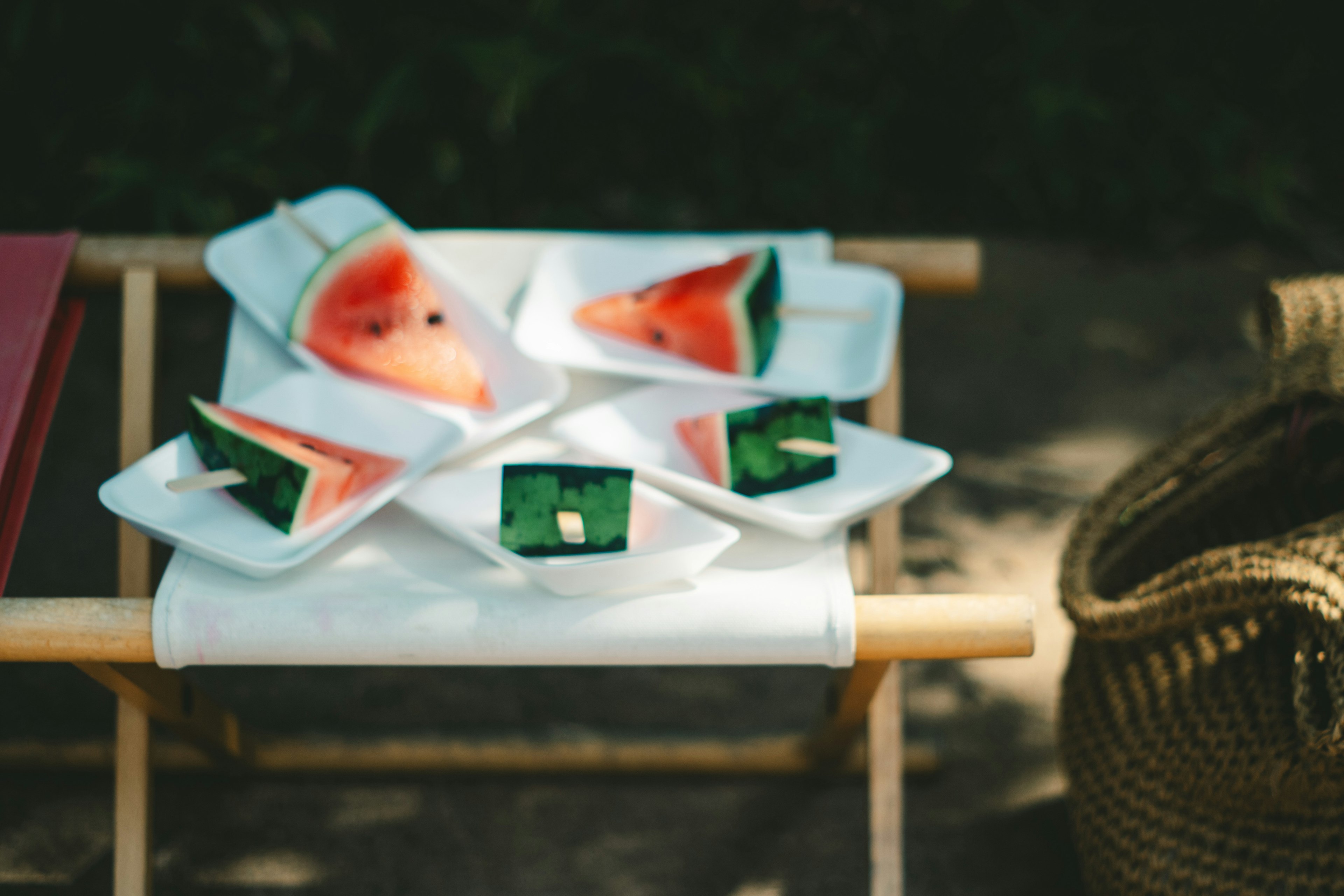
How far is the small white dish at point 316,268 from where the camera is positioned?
142 cm

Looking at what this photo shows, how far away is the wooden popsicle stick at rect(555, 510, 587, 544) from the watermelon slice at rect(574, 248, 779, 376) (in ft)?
1.26

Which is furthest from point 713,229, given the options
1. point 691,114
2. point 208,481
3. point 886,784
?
Result: point 208,481

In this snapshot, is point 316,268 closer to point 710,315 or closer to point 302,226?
point 302,226

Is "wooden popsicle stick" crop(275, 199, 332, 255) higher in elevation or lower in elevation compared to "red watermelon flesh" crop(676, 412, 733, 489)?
higher

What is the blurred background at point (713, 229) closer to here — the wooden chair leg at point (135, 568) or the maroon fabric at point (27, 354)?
the wooden chair leg at point (135, 568)

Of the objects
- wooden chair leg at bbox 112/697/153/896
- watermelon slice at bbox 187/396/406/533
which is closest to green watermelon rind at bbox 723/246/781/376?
watermelon slice at bbox 187/396/406/533

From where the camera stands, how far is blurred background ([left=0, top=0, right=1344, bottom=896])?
1.81 meters

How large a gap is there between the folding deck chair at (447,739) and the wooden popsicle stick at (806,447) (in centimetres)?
20

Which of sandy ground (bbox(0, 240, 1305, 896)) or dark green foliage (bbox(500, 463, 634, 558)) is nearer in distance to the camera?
dark green foliage (bbox(500, 463, 634, 558))

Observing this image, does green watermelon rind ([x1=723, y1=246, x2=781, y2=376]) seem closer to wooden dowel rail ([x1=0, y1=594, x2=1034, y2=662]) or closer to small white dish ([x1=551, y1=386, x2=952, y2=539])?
small white dish ([x1=551, y1=386, x2=952, y2=539])

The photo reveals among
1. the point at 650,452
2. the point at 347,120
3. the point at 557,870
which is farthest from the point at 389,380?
the point at 347,120

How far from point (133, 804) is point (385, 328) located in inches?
30.3

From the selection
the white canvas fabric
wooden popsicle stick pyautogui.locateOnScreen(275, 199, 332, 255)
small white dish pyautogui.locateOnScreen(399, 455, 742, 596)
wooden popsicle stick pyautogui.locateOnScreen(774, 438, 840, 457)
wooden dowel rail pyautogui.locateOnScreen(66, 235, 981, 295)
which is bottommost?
the white canvas fabric

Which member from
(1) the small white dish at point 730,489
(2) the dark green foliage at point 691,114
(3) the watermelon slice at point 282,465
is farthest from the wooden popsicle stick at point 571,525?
(2) the dark green foliage at point 691,114
